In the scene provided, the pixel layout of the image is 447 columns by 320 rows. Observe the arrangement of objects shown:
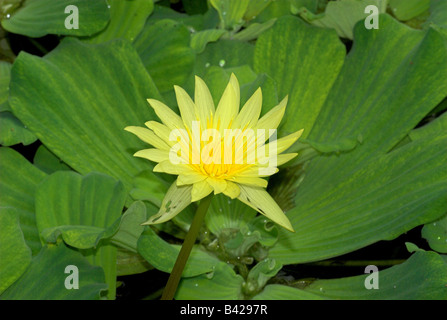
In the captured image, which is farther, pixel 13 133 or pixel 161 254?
pixel 13 133

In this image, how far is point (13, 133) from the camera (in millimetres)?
917

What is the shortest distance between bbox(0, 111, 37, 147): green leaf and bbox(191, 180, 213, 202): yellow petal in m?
0.34

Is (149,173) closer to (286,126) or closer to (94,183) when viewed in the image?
(94,183)

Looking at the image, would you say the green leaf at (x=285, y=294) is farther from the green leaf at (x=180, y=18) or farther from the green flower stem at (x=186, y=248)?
the green leaf at (x=180, y=18)

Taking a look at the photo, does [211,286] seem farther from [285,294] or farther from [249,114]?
[249,114]

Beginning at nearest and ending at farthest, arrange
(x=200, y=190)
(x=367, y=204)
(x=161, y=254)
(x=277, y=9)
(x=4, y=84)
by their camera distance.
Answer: (x=200, y=190) < (x=161, y=254) < (x=367, y=204) < (x=4, y=84) < (x=277, y=9)

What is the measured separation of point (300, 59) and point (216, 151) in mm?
363

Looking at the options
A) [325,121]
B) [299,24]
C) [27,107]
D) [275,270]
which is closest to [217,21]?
[299,24]

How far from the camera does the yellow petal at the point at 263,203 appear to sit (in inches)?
27.0

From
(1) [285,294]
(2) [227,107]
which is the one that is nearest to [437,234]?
(1) [285,294]

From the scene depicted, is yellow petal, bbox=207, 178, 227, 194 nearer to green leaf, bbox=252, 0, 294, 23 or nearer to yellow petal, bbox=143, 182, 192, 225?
yellow petal, bbox=143, 182, 192, 225

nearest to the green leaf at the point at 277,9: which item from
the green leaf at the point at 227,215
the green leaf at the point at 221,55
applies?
the green leaf at the point at 221,55

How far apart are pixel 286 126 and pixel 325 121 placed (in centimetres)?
6

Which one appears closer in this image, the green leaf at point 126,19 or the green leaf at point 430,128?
the green leaf at point 430,128
